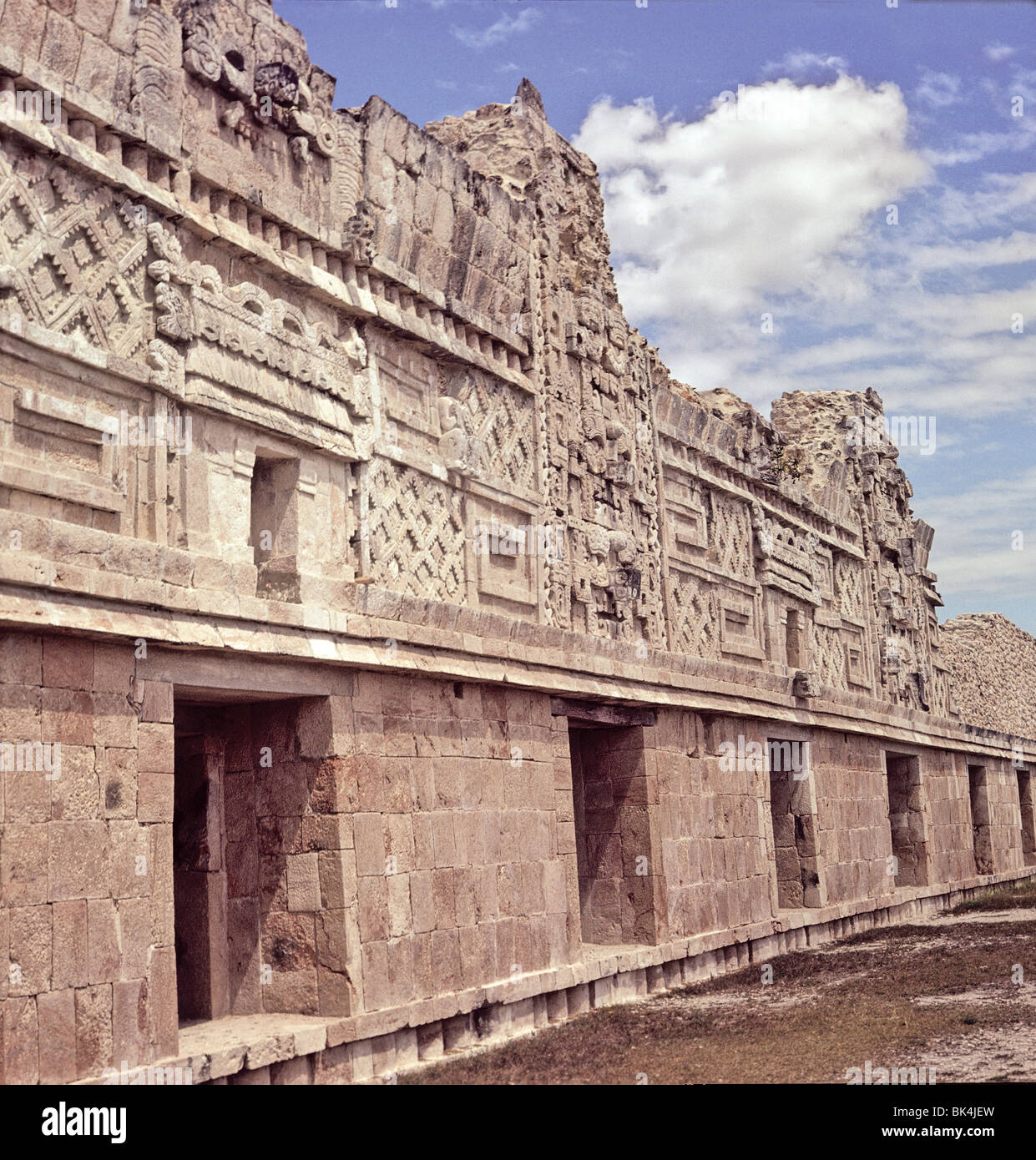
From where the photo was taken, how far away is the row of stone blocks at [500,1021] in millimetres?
6535

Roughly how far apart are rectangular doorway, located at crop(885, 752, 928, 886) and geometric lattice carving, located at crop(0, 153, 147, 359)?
12.6m

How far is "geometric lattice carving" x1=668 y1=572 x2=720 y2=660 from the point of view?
39.7ft

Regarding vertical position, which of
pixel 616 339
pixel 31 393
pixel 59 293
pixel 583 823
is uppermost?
pixel 616 339

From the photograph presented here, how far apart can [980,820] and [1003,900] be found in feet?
11.0

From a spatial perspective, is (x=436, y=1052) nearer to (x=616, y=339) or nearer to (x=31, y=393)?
(x=31, y=393)

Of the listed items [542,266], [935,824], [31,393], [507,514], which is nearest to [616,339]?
[542,266]

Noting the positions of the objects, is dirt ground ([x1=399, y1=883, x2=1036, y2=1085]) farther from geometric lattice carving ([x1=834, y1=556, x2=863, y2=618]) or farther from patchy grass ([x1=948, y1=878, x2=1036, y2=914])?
geometric lattice carving ([x1=834, y1=556, x2=863, y2=618])

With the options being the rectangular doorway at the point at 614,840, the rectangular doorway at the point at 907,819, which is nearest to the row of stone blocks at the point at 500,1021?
the rectangular doorway at the point at 614,840

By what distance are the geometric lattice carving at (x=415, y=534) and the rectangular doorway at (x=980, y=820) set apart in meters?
12.7

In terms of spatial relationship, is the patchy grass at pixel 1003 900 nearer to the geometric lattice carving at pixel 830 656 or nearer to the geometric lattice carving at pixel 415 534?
the geometric lattice carving at pixel 830 656

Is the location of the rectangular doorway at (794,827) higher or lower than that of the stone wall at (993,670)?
lower

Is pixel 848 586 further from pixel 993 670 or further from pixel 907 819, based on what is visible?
pixel 993 670

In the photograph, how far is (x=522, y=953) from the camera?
327 inches

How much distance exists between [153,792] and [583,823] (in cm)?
526
